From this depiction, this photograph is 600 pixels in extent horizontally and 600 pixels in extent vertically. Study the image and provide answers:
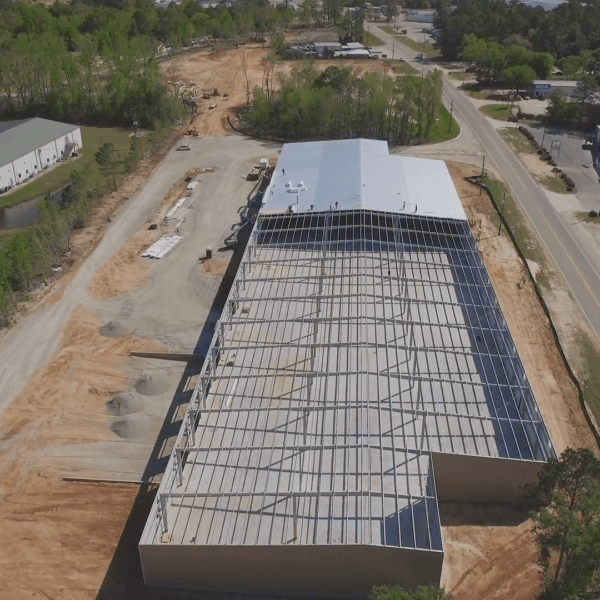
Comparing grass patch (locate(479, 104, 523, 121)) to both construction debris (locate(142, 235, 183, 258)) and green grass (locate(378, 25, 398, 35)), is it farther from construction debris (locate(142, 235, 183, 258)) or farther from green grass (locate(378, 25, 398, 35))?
green grass (locate(378, 25, 398, 35))

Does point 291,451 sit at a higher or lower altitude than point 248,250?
lower

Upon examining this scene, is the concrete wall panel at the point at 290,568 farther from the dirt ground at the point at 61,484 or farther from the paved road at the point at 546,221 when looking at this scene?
the paved road at the point at 546,221

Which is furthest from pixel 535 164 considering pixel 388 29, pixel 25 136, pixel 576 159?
pixel 388 29

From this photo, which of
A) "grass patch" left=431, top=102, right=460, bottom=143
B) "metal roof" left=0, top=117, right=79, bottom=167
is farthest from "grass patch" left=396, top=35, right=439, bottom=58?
"metal roof" left=0, top=117, right=79, bottom=167

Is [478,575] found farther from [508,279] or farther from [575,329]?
[508,279]

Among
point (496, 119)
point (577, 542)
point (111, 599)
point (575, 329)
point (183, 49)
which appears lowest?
point (111, 599)

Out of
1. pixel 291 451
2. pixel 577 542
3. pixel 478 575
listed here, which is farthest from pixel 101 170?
pixel 577 542

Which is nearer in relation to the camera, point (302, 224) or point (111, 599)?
point (111, 599)

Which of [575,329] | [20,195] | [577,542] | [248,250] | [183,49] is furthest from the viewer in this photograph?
[183,49]
